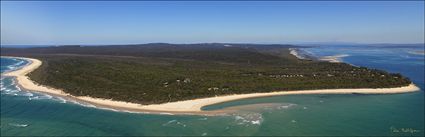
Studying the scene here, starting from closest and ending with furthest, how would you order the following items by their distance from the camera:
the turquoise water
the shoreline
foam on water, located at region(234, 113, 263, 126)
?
the turquoise water, foam on water, located at region(234, 113, 263, 126), the shoreline

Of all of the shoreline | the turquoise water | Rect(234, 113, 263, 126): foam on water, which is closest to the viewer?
the turquoise water

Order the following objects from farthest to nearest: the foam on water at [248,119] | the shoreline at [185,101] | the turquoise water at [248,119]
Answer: the shoreline at [185,101] → the foam on water at [248,119] → the turquoise water at [248,119]

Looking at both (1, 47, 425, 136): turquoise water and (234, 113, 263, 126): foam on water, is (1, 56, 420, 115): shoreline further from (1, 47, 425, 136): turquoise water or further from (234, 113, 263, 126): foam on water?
(234, 113, 263, 126): foam on water

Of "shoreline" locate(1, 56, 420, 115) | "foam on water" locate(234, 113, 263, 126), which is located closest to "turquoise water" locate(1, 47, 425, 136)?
"foam on water" locate(234, 113, 263, 126)

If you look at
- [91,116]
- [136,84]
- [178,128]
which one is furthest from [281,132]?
[136,84]

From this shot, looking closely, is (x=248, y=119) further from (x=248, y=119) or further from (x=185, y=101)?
(x=185, y=101)

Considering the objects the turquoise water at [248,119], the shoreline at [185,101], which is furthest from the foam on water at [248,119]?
the shoreline at [185,101]

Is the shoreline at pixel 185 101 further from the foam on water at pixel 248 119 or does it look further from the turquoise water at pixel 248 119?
the foam on water at pixel 248 119

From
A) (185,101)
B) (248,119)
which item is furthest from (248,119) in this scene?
(185,101)

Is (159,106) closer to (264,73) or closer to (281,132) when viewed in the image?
(281,132)
